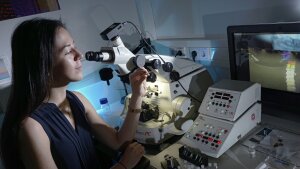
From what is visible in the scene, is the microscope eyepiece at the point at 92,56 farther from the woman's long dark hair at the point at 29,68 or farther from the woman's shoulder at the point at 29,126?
the woman's shoulder at the point at 29,126

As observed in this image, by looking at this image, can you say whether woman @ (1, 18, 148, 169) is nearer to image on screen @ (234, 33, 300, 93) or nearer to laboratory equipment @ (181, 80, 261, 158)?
laboratory equipment @ (181, 80, 261, 158)

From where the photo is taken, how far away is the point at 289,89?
124 cm

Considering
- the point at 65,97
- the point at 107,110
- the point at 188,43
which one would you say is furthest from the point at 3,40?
the point at 188,43

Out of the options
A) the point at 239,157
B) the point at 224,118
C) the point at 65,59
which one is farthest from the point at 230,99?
the point at 65,59

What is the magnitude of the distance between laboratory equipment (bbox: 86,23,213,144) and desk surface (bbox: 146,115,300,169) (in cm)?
9

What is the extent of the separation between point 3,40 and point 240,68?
1.48 meters

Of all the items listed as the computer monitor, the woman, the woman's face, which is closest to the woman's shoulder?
the woman

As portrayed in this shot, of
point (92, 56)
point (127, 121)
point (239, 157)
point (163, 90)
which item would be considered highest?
point (92, 56)

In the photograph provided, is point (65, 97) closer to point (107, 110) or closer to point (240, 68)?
point (107, 110)

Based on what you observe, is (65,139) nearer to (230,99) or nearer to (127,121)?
(127,121)

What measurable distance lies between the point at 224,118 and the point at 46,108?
83cm

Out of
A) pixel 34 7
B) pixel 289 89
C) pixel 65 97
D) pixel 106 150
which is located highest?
pixel 34 7

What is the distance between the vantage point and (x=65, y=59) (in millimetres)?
1103

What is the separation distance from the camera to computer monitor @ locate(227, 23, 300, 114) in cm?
116
